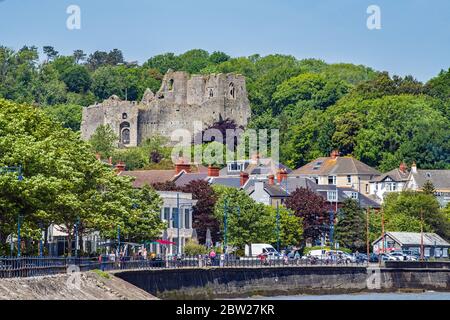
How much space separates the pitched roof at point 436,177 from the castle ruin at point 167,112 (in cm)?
4282

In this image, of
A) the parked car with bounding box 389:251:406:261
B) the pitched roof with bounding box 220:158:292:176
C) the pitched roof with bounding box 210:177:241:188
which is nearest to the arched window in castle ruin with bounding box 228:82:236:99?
the pitched roof with bounding box 220:158:292:176

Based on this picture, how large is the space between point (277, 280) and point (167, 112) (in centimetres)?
10275

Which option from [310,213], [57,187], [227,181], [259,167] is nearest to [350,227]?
[310,213]

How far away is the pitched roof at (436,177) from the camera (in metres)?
152

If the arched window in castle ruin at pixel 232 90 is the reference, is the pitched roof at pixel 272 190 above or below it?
below

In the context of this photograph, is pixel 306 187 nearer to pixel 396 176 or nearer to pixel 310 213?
pixel 310 213

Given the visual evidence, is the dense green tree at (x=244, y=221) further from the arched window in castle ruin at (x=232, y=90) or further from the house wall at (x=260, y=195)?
the arched window in castle ruin at (x=232, y=90)

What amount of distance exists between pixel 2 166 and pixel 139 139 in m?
123

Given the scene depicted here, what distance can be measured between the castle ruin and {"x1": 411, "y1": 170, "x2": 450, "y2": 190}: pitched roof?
4282cm

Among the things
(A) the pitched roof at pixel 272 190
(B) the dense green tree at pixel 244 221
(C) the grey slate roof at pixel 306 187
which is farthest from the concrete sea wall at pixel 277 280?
(C) the grey slate roof at pixel 306 187

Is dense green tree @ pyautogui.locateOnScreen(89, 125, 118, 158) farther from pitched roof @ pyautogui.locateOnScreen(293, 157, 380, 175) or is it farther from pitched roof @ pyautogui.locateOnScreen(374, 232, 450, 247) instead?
pitched roof @ pyautogui.locateOnScreen(374, 232, 450, 247)

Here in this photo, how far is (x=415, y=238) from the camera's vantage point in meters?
122

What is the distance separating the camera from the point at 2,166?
63094 mm

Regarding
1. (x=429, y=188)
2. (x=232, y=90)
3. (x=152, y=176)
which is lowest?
(x=429, y=188)
